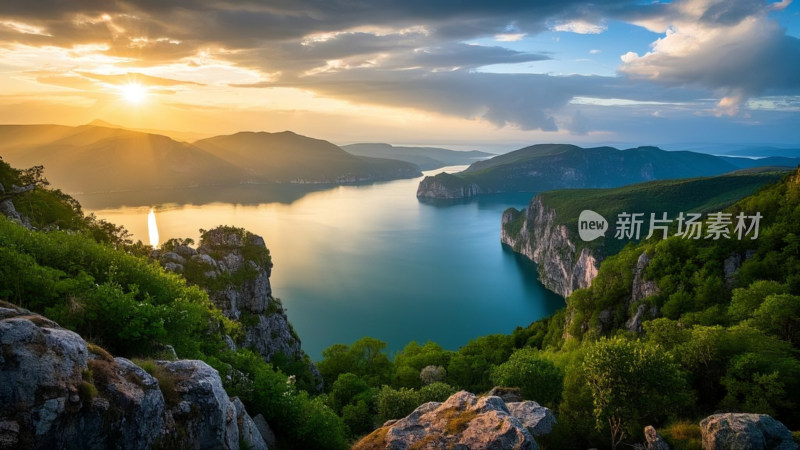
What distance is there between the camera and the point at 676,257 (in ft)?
164

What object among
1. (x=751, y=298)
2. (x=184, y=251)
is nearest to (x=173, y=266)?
(x=184, y=251)

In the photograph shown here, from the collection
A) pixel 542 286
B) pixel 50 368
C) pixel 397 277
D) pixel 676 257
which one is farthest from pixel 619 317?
pixel 542 286

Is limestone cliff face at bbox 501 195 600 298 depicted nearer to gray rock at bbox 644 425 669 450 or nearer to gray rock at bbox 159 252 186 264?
gray rock at bbox 159 252 186 264

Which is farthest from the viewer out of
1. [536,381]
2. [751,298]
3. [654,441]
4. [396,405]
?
[751,298]

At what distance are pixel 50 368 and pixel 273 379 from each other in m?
9.93

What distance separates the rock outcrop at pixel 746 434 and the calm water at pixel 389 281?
6635cm

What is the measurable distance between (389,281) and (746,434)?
9994cm

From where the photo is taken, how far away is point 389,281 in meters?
113

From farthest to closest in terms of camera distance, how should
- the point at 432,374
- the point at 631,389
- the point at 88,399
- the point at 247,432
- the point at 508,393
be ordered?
the point at 432,374 < the point at 508,393 < the point at 631,389 < the point at 247,432 < the point at 88,399

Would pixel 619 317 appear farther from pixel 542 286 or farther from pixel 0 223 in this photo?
pixel 542 286

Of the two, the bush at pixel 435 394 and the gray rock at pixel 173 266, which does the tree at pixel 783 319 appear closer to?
the bush at pixel 435 394

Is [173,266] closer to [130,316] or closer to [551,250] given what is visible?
[130,316]

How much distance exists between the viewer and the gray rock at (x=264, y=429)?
1575cm

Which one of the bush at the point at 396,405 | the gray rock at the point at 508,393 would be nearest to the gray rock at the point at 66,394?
the gray rock at the point at 508,393
